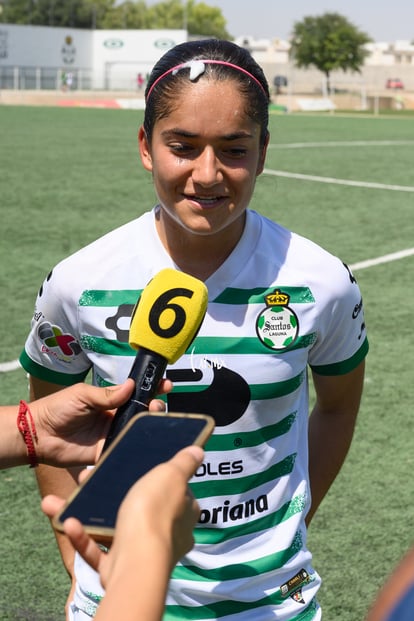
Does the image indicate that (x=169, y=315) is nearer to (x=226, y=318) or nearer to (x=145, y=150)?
(x=226, y=318)

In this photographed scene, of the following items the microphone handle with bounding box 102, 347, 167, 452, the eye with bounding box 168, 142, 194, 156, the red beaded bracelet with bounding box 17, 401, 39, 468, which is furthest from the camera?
the eye with bounding box 168, 142, 194, 156

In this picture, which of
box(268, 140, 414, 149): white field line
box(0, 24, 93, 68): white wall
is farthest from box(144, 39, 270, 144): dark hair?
box(0, 24, 93, 68): white wall

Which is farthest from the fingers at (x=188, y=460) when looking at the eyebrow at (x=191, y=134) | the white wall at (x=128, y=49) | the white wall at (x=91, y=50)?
the white wall at (x=128, y=49)

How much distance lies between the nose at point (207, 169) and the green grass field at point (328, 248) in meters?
1.99

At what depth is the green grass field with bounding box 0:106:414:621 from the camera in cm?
Answer: 426

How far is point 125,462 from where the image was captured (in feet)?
5.80

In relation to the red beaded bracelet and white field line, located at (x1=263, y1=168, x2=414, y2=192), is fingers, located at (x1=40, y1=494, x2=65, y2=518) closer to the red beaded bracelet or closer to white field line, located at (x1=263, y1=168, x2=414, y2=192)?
the red beaded bracelet

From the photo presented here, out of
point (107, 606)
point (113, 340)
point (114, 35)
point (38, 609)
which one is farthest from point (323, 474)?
point (114, 35)

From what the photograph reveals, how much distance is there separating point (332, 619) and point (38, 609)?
1.11 meters

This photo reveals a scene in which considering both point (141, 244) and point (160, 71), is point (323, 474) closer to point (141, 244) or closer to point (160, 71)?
point (141, 244)

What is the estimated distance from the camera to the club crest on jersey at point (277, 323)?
2.73 metres

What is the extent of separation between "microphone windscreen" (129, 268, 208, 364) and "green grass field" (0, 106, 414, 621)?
195 centimetres

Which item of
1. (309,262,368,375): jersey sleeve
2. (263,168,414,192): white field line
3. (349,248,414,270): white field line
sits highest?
(309,262,368,375): jersey sleeve

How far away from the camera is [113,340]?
2738mm
